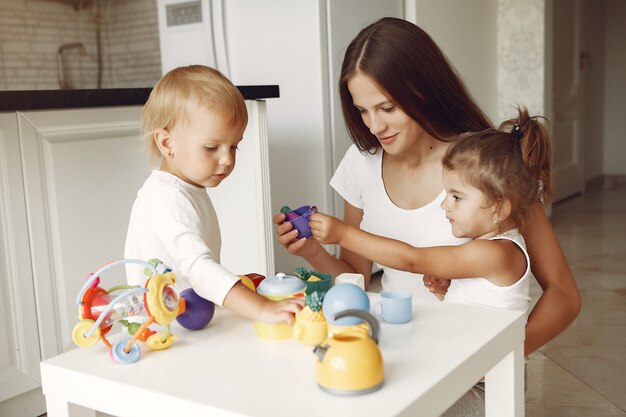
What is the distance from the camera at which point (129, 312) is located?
100cm

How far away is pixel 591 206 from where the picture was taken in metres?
5.32

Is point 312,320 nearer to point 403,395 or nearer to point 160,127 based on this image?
point 403,395

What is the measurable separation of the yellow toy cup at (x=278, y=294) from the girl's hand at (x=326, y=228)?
0.93ft

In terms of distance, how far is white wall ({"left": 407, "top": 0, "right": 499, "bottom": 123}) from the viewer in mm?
3746

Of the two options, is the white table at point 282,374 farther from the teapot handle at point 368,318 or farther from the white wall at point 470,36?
the white wall at point 470,36

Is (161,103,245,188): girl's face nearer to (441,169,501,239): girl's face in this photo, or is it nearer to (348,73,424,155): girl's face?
(348,73,424,155): girl's face

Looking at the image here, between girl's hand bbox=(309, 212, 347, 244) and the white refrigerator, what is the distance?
158 cm

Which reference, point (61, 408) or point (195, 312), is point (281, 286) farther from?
point (61, 408)

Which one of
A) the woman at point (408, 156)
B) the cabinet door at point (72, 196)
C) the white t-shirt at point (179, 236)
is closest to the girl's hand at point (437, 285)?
the woman at point (408, 156)

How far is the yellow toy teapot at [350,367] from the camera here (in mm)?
817

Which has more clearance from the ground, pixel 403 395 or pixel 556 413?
pixel 403 395

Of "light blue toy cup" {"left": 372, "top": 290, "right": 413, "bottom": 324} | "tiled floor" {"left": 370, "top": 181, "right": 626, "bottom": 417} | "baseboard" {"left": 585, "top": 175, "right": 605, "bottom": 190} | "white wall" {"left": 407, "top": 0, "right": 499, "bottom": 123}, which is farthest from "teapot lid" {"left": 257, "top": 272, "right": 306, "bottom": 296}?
"baseboard" {"left": 585, "top": 175, "right": 605, "bottom": 190}

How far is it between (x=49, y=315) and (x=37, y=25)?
272 cm

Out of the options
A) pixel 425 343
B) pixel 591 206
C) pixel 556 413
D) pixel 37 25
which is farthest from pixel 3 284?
pixel 591 206
